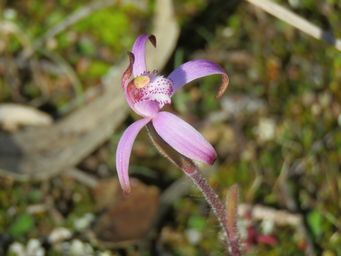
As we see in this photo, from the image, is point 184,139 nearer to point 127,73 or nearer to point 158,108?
point 158,108

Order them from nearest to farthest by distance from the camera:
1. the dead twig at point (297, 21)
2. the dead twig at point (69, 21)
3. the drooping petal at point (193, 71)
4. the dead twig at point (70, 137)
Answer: the drooping petal at point (193, 71), the dead twig at point (297, 21), the dead twig at point (70, 137), the dead twig at point (69, 21)

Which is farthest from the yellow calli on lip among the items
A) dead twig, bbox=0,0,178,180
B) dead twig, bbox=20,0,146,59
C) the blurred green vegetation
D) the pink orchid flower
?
dead twig, bbox=20,0,146,59

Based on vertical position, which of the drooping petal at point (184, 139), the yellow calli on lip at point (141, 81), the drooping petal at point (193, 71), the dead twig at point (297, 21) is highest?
the yellow calli on lip at point (141, 81)

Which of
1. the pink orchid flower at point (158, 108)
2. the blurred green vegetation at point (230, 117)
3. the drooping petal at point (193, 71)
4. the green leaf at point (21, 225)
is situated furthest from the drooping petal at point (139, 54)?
the green leaf at point (21, 225)

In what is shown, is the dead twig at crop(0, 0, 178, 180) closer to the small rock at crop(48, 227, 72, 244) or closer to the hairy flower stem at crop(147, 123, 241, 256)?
the small rock at crop(48, 227, 72, 244)

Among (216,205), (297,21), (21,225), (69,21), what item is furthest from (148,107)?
(69,21)

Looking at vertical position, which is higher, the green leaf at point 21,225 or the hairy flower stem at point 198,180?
the hairy flower stem at point 198,180

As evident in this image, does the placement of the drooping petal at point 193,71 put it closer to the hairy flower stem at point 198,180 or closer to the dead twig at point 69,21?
the hairy flower stem at point 198,180

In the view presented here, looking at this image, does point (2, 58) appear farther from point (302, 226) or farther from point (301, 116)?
point (302, 226)
